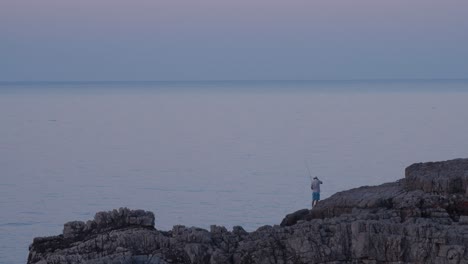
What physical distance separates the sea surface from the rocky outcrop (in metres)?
13.3

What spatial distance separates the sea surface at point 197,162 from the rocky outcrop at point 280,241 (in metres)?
13.3

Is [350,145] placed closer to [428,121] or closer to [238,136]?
[238,136]

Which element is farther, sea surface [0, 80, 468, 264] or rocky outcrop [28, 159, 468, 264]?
sea surface [0, 80, 468, 264]

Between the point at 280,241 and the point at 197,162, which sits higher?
→ the point at 197,162

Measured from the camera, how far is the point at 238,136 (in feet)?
274

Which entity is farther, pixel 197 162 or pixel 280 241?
pixel 197 162

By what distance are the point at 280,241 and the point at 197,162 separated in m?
42.8

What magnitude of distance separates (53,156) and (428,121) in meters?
39.6

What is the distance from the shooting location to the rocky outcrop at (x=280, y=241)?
19922 mm

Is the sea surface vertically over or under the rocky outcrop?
over

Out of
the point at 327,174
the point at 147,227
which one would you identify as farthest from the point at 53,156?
the point at 147,227

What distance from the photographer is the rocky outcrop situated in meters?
19.9

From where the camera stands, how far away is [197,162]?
63156 millimetres

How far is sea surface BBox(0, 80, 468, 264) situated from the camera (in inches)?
1757
